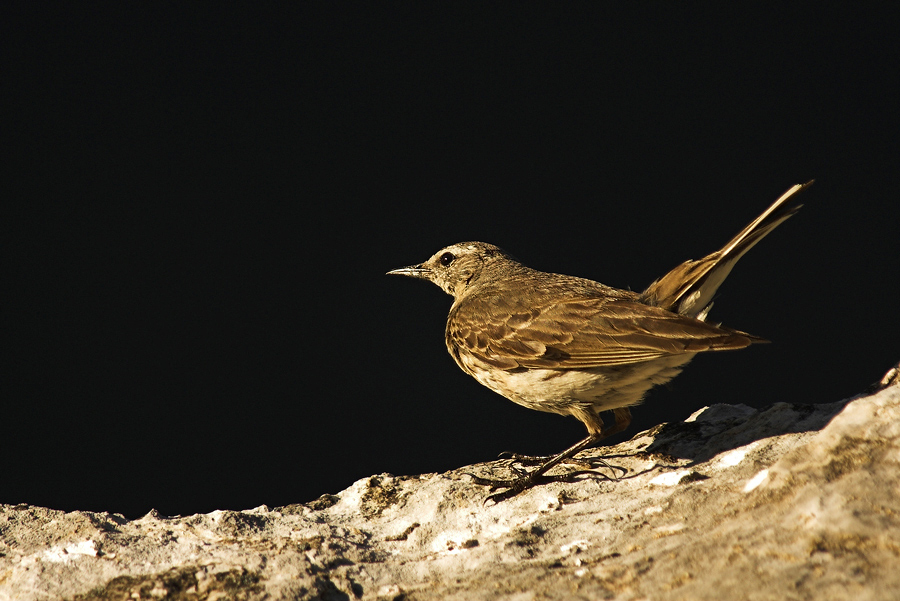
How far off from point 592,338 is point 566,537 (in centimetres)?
134

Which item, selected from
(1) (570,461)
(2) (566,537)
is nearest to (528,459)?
(1) (570,461)

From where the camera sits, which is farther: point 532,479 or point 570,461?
point 570,461

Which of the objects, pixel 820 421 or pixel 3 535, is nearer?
pixel 3 535

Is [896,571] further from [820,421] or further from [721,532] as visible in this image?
[820,421]

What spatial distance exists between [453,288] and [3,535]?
340 cm

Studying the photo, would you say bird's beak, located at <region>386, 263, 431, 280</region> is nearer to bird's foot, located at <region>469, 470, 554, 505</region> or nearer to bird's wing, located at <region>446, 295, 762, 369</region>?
bird's wing, located at <region>446, 295, 762, 369</region>

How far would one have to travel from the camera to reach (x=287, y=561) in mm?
2824

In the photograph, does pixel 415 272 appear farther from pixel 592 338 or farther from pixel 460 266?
pixel 592 338

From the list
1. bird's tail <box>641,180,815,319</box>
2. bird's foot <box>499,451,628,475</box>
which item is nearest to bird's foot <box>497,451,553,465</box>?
bird's foot <box>499,451,628,475</box>

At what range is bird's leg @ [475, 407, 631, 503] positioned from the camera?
12.9ft

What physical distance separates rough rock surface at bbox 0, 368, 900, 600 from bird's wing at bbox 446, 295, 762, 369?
0.59 metres

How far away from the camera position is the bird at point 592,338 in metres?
3.83

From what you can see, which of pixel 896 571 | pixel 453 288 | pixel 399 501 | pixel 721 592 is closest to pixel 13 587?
pixel 399 501

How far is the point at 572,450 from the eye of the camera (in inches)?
167
